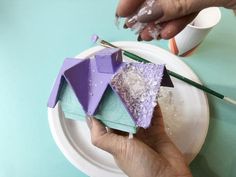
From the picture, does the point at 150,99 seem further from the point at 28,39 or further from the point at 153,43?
the point at 28,39

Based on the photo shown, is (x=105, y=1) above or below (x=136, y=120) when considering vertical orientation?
above

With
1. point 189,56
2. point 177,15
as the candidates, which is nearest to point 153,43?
point 189,56

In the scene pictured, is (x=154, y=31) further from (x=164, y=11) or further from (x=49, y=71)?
(x=49, y=71)

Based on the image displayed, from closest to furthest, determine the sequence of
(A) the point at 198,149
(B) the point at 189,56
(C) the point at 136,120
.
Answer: (C) the point at 136,120, (A) the point at 198,149, (B) the point at 189,56

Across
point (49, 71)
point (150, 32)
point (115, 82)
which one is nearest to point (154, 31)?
point (150, 32)

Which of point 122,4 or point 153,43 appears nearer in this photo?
point 122,4

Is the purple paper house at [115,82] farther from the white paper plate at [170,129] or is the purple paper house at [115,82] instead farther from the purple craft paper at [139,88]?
the white paper plate at [170,129]

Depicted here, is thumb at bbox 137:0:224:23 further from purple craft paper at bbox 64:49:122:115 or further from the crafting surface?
the crafting surface

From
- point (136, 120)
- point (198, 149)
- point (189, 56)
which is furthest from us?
point (189, 56)
